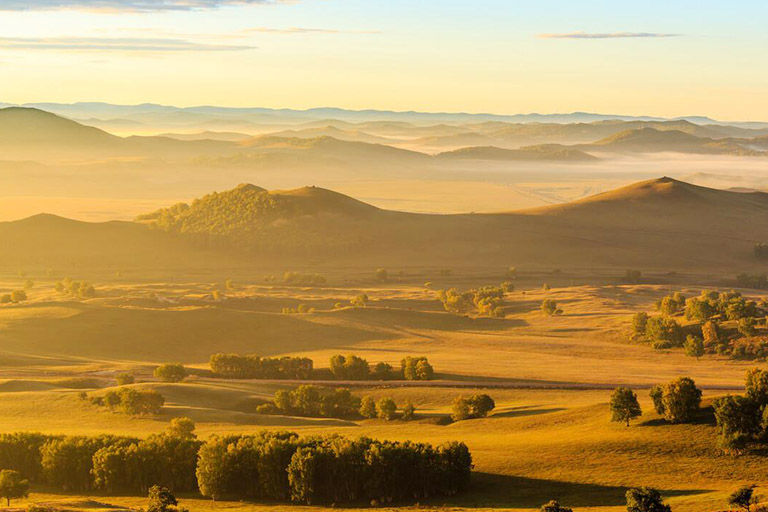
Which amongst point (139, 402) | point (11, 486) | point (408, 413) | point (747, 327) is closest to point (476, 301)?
point (747, 327)

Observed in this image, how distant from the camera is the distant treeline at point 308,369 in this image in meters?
101

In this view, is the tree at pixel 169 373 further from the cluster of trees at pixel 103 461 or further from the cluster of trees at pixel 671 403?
the cluster of trees at pixel 671 403

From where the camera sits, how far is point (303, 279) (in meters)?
184

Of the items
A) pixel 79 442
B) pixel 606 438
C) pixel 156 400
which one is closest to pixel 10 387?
pixel 156 400

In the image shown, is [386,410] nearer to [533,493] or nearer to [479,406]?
[479,406]

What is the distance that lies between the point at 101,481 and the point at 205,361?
60.1 metres

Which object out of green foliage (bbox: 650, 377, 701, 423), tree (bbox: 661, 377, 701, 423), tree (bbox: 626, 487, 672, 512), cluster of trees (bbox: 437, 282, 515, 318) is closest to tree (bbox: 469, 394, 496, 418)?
green foliage (bbox: 650, 377, 701, 423)

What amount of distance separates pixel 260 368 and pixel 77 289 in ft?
220

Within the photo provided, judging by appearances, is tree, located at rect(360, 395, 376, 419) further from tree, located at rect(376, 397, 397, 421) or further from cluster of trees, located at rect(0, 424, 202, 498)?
cluster of trees, located at rect(0, 424, 202, 498)

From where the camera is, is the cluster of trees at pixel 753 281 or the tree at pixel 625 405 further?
the cluster of trees at pixel 753 281

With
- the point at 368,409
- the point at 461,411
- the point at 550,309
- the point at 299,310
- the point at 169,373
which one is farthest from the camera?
the point at 299,310

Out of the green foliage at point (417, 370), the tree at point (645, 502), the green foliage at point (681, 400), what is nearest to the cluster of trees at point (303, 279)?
the green foliage at point (417, 370)

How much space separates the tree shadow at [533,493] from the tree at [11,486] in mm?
24563

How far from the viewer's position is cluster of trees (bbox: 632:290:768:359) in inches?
4537
